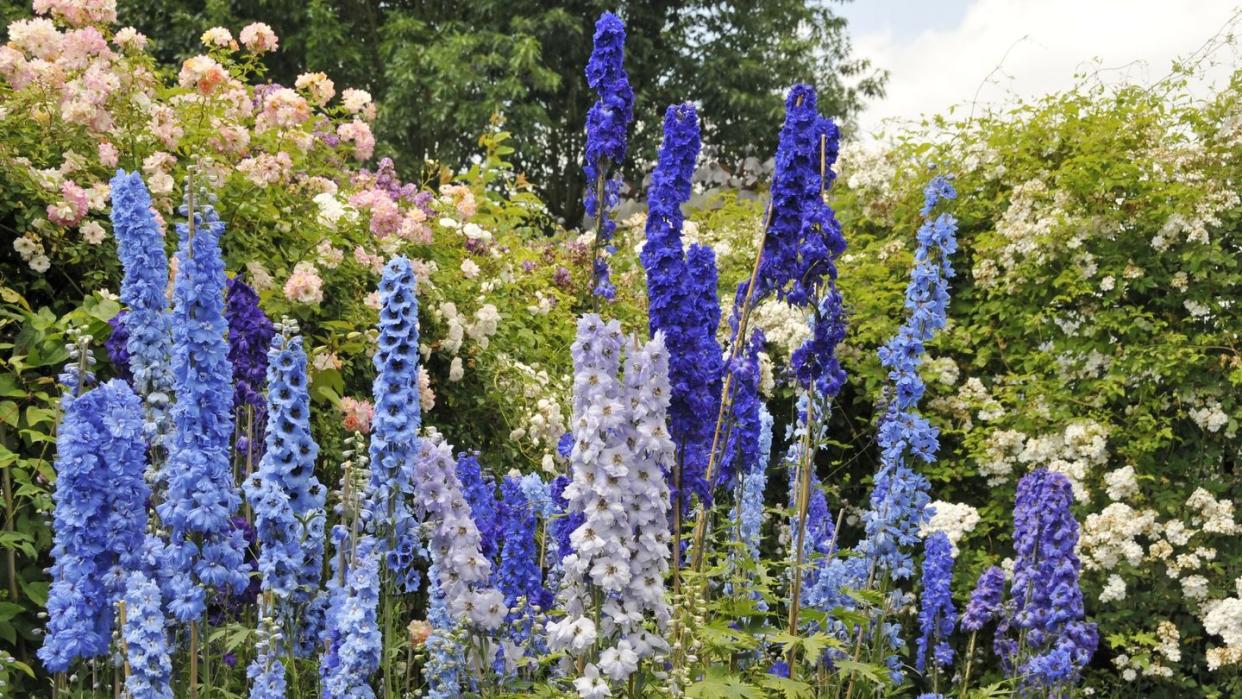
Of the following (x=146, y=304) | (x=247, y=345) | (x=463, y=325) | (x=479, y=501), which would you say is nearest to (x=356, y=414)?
(x=463, y=325)

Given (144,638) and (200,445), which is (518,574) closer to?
(200,445)

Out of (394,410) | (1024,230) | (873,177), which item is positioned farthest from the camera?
(873,177)

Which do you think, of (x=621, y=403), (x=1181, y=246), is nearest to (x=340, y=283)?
(x=621, y=403)

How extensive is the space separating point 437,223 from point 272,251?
1.23 meters

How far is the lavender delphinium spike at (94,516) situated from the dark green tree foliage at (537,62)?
47.9ft

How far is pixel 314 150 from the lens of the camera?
6.25m

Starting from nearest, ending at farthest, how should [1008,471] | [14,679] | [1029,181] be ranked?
[14,679] < [1008,471] < [1029,181]

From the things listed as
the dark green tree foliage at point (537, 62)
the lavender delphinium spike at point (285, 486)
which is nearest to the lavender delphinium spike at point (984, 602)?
the lavender delphinium spike at point (285, 486)

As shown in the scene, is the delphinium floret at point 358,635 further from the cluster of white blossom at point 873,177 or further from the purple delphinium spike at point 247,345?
the cluster of white blossom at point 873,177

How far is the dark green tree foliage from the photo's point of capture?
1781 cm

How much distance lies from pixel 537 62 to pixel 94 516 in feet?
53.8

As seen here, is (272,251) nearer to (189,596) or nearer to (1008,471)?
(189,596)

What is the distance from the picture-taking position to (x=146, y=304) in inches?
130

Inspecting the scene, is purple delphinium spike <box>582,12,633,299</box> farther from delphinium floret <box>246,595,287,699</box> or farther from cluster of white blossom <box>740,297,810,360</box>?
cluster of white blossom <box>740,297,810,360</box>
